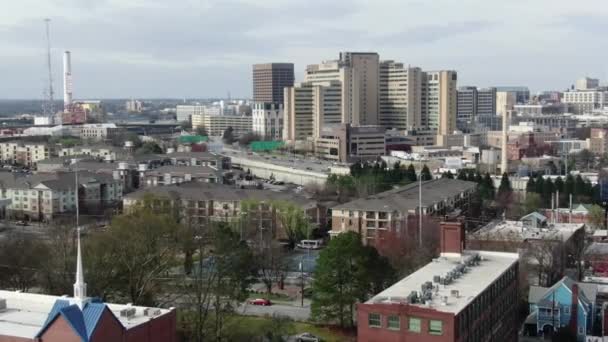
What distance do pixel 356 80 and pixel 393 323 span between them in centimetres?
7695

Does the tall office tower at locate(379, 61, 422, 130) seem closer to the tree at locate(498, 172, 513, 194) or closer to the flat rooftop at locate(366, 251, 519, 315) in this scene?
the tree at locate(498, 172, 513, 194)

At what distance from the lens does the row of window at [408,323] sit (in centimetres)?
1590

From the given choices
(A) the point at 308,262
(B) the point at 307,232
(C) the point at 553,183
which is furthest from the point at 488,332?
(C) the point at 553,183

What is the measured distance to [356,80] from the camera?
9188cm

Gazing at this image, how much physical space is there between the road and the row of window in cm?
866

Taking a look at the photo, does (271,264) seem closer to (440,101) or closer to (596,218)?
(596,218)

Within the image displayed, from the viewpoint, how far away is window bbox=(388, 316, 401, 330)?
1625 centimetres

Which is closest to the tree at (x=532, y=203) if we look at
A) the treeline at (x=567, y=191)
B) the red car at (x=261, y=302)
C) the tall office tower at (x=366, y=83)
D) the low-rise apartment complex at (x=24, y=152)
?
the treeline at (x=567, y=191)

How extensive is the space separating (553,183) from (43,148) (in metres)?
44.1

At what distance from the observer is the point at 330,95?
90625 millimetres

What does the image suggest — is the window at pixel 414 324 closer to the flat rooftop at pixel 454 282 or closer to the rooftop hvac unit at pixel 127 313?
the flat rooftop at pixel 454 282

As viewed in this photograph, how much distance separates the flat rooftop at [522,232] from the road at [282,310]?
8221mm

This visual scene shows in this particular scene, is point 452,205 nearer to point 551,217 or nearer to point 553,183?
point 551,217

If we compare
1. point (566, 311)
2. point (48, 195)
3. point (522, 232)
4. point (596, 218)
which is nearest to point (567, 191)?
point (596, 218)
